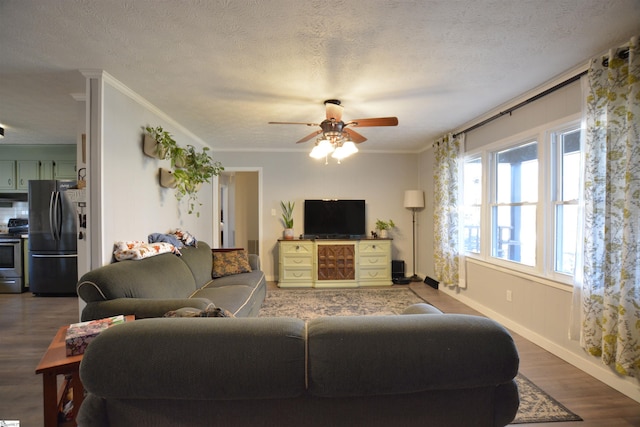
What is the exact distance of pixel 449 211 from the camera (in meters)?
4.03

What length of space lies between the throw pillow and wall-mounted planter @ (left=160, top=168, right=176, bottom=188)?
98 centimetres

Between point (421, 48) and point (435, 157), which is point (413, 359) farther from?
point (435, 157)

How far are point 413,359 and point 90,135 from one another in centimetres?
276

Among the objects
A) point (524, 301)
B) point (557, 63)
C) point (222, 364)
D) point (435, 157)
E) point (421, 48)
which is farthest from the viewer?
point (435, 157)

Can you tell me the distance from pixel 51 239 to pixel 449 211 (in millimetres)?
5669

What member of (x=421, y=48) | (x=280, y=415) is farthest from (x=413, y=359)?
(x=421, y=48)

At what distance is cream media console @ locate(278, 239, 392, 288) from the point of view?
4691 millimetres

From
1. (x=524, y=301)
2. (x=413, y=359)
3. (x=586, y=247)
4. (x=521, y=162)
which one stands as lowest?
(x=524, y=301)

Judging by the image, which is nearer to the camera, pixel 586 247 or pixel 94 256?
pixel 586 247

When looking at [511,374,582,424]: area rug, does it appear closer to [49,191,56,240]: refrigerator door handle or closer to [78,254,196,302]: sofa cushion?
[78,254,196,302]: sofa cushion

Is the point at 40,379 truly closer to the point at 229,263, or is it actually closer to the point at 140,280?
the point at 140,280

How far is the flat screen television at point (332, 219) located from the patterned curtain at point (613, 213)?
3.25m

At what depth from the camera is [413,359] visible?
3.14 ft

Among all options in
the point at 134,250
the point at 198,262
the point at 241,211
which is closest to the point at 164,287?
the point at 134,250
